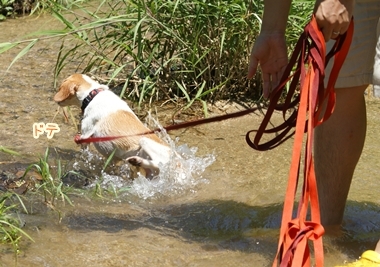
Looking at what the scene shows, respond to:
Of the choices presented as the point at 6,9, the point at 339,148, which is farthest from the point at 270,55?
the point at 6,9

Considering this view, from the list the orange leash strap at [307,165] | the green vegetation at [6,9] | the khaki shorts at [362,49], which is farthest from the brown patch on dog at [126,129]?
the green vegetation at [6,9]

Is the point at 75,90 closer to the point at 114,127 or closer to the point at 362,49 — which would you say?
the point at 114,127

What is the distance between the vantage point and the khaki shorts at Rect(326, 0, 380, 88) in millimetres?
2932

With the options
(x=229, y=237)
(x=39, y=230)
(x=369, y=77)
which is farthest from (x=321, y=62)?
(x=39, y=230)

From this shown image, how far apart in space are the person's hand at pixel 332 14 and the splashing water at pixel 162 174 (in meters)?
1.60

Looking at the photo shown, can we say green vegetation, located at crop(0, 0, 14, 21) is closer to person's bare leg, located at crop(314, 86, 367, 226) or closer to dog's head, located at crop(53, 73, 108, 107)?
dog's head, located at crop(53, 73, 108, 107)

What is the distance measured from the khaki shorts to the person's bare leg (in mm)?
64

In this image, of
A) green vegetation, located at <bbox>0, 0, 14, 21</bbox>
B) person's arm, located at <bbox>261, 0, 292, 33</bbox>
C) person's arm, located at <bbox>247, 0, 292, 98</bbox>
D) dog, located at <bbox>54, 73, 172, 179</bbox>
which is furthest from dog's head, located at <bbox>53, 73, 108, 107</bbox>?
green vegetation, located at <bbox>0, 0, 14, 21</bbox>

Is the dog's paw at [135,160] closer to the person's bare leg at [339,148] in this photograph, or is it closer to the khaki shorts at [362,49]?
the person's bare leg at [339,148]

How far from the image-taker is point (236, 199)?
3.83m

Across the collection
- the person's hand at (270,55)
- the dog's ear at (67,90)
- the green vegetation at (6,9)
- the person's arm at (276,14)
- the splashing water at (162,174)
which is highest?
the person's arm at (276,14)

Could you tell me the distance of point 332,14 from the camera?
7.88ft

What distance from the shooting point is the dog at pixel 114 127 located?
4.33 meters

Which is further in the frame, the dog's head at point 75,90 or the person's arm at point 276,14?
the dog's head at point 75,90
